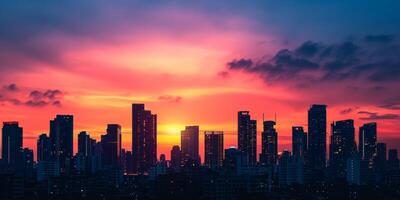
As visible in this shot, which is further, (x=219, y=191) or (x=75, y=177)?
(x=75, y=177)

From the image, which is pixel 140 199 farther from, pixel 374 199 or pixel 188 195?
pixel 374 199

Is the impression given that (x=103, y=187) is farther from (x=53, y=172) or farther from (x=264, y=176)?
(x=53, y=172)

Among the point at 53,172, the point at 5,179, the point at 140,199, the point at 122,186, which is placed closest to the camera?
the point at 5,179

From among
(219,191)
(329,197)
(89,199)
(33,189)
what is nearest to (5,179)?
(33,189)

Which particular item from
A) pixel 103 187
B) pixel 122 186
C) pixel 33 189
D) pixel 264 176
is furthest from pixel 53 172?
pixel 264 176

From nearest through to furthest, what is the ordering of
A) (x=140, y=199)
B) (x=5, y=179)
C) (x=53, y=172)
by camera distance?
1. (x=5, y=179)
2. (x=140, y=199)
3. (x=53, y=172)

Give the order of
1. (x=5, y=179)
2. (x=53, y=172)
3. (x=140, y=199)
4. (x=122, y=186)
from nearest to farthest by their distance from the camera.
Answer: (x=5, y=179) < (x=140, y=199) < (x=122, y=186) < (x=53, y=172)

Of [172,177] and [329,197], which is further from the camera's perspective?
[329,197]

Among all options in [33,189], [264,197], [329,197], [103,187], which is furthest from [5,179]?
[329,197]

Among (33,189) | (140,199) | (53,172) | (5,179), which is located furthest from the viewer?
(53,172)
